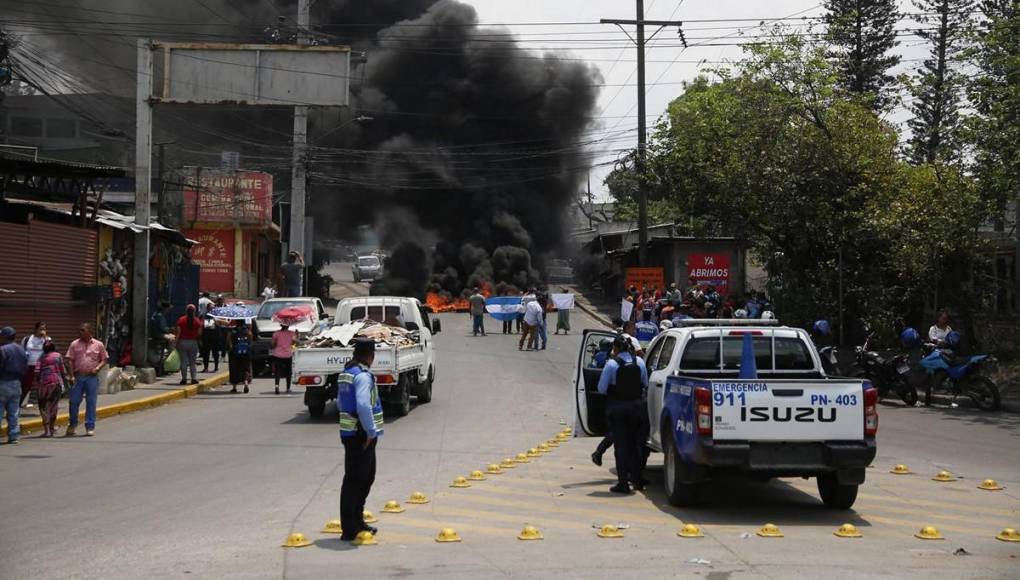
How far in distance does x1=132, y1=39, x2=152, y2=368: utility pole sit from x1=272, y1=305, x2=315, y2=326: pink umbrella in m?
2.93

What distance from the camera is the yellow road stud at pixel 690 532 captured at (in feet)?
26.1

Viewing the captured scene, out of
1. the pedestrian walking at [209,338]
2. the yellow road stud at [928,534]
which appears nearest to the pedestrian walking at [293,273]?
the pedestrian walking at [209,338]

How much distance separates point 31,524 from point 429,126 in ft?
157

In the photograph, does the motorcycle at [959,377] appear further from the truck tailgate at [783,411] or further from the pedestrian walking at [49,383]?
the pedestrian walking at [49,383]

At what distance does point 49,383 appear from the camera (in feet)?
46.8

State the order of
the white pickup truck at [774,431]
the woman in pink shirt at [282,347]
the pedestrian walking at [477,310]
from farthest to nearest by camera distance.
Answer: the pedestrian walking at [477,310], the woman in pink shirt at [282,347], the white pickup truck at [774,431]

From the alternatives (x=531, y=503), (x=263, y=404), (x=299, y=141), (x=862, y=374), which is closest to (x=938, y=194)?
(x=862, y=374)

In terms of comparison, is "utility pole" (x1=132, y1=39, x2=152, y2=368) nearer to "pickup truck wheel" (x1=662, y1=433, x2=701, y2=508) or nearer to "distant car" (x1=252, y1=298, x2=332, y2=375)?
"distant car" (x1=252, y1=298, x2=332, y2=375)

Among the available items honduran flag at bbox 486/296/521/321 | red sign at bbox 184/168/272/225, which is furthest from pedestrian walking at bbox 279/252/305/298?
red sign at bbox 184/168/272/225

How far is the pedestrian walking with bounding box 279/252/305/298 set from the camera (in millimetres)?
32469

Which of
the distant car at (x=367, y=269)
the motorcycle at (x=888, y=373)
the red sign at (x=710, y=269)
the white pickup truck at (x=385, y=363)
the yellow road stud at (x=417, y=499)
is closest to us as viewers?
the yellow road stud at (x=417, y=499)

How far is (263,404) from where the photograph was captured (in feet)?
63.4

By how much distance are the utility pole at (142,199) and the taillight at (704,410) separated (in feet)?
51.5

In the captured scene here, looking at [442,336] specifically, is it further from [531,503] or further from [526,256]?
[531,503]
